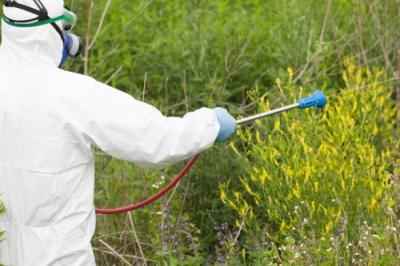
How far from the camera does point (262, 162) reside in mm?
3316

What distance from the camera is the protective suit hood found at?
2.59 metres

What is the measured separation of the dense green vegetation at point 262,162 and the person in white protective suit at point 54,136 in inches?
22.5

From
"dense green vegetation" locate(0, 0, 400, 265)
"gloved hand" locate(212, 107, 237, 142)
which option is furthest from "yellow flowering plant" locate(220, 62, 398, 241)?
"gloved hand" locate(212, 107, 237, 142)

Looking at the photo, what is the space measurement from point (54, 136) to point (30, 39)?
1.14ft

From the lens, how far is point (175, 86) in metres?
5.45

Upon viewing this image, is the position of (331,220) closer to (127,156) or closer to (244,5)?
(127,156)

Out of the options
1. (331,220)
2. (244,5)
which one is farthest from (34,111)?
(244,5)

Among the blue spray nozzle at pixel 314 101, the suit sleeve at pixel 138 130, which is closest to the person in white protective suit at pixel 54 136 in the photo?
the suit sleeve at pixel 138 130

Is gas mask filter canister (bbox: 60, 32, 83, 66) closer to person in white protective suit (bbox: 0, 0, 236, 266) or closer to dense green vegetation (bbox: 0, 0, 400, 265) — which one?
person in white protective suit (bbox: 0, 0, 236, 266)

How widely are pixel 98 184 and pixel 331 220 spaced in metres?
1.78

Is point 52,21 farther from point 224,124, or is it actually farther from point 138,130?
point 224,124

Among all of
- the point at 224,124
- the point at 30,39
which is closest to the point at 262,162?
the point at 224,124

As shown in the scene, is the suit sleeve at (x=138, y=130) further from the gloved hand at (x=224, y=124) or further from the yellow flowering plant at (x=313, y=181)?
the yellow flowering plant at (x=313, y=181)

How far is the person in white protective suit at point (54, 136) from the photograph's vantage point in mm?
2516
